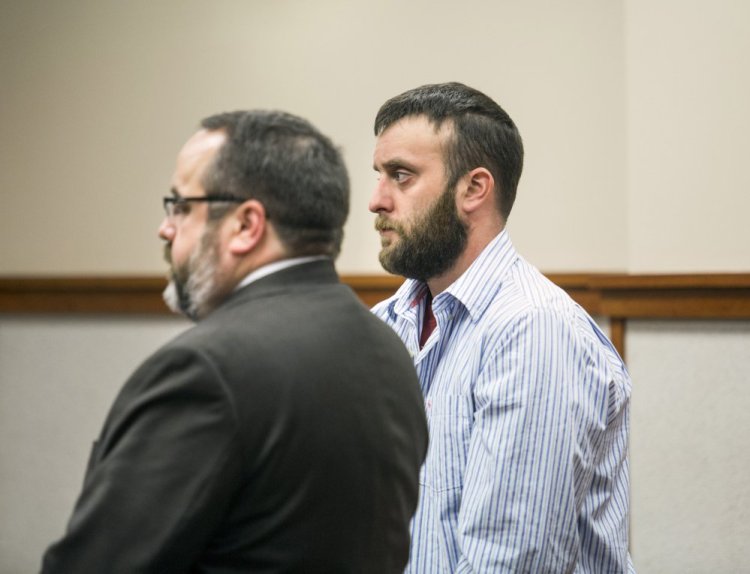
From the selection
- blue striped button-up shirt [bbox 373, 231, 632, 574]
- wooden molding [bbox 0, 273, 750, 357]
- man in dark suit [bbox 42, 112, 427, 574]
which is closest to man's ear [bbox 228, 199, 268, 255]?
man in dark suit [bbox 42, 112, 427, 574]

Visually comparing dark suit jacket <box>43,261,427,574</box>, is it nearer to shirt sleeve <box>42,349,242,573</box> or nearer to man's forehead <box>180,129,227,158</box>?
shirt sleeve <box>42,349,242,573</box>

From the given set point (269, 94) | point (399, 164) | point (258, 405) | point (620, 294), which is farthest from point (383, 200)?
point (269, 94)

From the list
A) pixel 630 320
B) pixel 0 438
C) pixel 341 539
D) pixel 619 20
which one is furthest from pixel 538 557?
pixel 0 438

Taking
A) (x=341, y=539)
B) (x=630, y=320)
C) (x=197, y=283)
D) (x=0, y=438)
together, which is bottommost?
(x=0, y=438)

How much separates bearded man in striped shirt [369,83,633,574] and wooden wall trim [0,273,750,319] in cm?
111

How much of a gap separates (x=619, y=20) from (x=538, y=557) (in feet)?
6.46

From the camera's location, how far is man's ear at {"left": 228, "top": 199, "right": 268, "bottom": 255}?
113 centimetres

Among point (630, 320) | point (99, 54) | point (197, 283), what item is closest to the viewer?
point (197, 283)

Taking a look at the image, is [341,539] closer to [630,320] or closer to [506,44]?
[630,320]

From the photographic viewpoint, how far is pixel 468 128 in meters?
1.71

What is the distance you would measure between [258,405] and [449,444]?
1.90 ft

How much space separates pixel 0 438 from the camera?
361 cm

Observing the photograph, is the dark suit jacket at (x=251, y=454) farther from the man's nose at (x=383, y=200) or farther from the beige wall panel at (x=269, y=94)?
the beige wall panel at (x=269, y=94)

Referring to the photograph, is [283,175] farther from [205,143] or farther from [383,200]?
[383,200]
